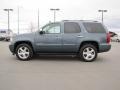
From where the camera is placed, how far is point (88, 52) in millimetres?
12008

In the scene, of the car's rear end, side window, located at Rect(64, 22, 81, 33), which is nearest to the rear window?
the car's rear end

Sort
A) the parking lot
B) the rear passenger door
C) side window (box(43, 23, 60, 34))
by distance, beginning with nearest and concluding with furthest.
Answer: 1. the parking lot
2. the rear passenger door
3. side window (box(43, 23, 60, 34))

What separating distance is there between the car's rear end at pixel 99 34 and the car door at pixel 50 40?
135 centimetres

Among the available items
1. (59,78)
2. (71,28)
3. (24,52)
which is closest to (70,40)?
(71,28)

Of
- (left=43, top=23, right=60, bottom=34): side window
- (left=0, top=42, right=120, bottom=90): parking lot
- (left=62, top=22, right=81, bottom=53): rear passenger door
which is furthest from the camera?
(left=43, top=23, right=60, bottom=34): side window

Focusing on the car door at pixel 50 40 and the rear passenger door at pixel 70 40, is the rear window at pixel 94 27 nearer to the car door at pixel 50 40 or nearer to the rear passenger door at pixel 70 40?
the rear passenger door at pixel 70 40

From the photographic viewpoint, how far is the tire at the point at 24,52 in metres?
12.1

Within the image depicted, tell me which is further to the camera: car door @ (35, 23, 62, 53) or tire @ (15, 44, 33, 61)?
tire @ (15, 44, 33, 61)

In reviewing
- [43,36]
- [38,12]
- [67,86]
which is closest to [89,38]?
→ [43,36]

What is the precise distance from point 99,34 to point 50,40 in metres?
2.23

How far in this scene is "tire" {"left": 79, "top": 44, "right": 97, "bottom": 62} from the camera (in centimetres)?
1196

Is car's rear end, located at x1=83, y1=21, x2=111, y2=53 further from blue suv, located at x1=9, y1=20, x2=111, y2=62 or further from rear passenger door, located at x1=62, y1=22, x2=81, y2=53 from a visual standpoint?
rear passenger door, located at x1=62, y1=22, x2=81, y2=53

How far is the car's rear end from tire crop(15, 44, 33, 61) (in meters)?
2.75

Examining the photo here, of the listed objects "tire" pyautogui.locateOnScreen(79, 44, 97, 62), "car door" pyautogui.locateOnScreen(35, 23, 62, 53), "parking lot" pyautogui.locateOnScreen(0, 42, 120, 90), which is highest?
"car door" pyautogui.locateOnScreen(35, 23, 62, 53)
